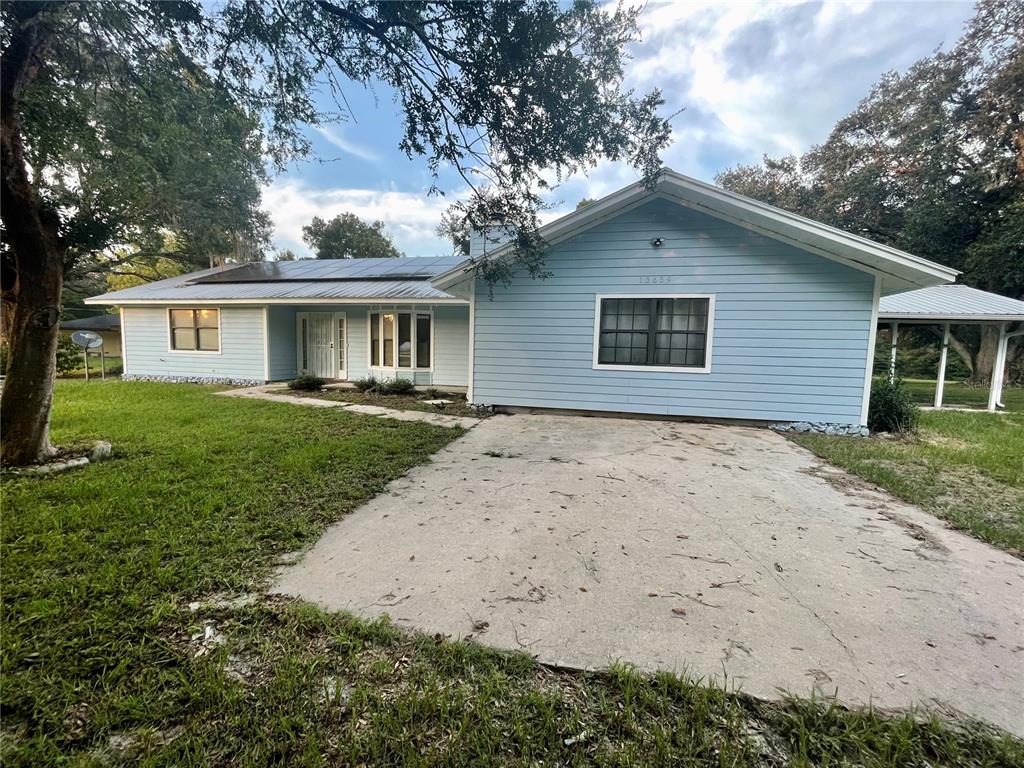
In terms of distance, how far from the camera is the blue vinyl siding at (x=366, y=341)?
1136cm

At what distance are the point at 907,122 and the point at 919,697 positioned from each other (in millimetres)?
21982

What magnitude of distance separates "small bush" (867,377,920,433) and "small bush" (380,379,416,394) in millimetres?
9194

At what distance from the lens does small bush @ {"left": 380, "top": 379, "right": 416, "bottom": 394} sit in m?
10.4

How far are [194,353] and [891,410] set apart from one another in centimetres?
1682

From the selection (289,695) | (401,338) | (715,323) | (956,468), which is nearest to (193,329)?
(401,338)

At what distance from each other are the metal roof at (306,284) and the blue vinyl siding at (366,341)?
51cm

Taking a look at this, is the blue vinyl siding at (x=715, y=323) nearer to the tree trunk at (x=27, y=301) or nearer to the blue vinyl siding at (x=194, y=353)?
the tree trunk at (x=27, y=301)

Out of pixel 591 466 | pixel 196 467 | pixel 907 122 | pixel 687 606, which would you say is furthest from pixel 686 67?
pixel 907 122

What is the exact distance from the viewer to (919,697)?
175 centimetres

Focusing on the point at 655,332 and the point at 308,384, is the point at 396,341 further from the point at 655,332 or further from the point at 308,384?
the point at 655,332

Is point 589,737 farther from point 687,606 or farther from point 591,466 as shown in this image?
point 591,466

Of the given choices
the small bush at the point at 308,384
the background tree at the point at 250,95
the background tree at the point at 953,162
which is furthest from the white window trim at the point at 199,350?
the background tree at the point at 953,162

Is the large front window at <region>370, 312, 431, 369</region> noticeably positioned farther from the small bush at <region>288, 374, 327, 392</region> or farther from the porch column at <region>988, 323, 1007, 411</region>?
the porch column at <region>988, 323, 1007, 411</region>

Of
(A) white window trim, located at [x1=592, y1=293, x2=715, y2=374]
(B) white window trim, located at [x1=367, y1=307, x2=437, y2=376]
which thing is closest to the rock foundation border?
(A) white window trim, located at [x1=592, y1=293, x2=715, y2=374]
